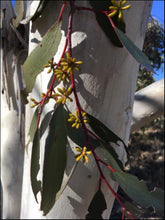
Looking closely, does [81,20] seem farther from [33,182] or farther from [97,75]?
[33,182]

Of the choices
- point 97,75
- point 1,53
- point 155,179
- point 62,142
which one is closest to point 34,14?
point 97,75

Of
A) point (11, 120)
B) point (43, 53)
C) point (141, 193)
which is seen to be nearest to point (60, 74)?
point (43, 53)

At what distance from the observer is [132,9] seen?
512mm

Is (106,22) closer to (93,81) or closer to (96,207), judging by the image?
(93,81)

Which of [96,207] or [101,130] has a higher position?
[101,130]

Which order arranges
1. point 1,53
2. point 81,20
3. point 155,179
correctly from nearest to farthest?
point 81,20 < point 1,53 < point 155,179

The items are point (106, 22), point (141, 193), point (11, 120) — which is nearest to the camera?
point (141, 193)

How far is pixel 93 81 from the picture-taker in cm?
49

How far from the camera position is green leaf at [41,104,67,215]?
349 mm

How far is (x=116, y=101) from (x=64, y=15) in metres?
0.21

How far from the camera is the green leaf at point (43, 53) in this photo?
1.42 ft

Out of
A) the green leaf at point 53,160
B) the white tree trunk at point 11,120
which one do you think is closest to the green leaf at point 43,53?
the green leaf at point 53,160

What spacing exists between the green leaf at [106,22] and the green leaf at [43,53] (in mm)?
82

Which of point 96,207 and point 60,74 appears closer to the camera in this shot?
point 60,74
